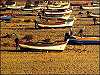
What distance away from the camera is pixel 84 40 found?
101 feet

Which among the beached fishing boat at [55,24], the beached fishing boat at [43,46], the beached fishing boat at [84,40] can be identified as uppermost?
the beached fishing boat at [43,46]

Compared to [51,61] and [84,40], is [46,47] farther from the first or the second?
[84,40]

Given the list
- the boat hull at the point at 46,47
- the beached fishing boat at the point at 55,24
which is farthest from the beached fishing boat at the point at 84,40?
the beached fishing boat at the point at 55,24

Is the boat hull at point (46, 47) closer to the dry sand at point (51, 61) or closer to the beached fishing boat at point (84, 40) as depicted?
the dry sand at point (51, 61)

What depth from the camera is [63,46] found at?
27.8m

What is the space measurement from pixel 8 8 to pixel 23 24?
2231 centimetres

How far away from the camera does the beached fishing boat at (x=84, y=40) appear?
1206 inches

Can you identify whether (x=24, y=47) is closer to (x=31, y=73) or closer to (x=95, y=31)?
(x=31, y=73)

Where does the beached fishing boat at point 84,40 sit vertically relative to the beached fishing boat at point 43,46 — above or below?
below

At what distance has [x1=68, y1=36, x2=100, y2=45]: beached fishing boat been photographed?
30625 mm

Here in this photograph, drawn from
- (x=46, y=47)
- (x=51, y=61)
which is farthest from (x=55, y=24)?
(x=51, y=61)

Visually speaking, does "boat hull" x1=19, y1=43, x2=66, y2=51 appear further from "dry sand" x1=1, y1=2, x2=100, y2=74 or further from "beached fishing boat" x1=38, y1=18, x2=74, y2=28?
"beached fishing boat" x1=38, y1=18, x2=74, y2=28

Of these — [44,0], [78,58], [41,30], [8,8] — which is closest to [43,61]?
[78,58]

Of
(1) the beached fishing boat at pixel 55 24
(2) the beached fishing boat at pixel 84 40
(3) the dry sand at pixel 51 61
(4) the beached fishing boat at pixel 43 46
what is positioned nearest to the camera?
(3) the dry sand at pixel 51 61
